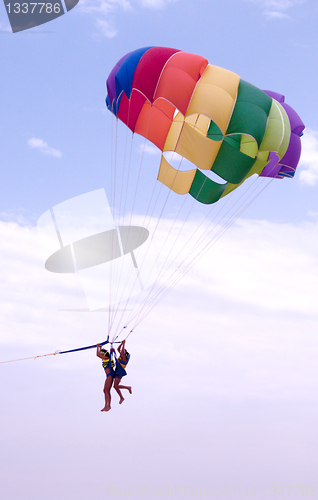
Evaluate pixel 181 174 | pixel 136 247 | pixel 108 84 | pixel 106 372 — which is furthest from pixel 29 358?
pixel 136 247

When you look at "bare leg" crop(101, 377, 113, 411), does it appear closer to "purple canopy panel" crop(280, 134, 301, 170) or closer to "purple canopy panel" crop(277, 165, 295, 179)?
"purple canopy panel" crop(280, 134, 301, 170)

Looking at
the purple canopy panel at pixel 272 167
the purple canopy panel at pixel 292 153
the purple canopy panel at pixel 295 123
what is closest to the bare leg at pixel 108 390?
the purple canopy panel at pixel 272 167

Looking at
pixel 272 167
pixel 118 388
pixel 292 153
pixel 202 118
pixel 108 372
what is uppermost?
pixel 202 118

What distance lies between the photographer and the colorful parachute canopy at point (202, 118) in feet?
30.3

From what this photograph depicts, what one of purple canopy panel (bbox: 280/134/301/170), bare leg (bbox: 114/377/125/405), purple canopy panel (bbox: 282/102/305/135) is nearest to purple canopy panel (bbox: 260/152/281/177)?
purple canopy panel (bbox: 280/134/301/170)

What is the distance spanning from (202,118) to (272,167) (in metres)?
2.07

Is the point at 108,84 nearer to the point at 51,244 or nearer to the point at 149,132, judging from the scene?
the point at 149,132

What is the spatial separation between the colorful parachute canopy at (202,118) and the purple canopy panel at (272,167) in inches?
0.9

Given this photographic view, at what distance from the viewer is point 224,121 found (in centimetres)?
922

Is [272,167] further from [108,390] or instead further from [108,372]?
[108,390]

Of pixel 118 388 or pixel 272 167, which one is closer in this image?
pixel 118 388

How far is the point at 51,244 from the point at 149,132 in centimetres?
653

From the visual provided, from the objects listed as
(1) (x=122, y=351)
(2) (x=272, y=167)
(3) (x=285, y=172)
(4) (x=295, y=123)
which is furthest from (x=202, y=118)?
(1) (x=122, y=351)

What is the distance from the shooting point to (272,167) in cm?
1100
